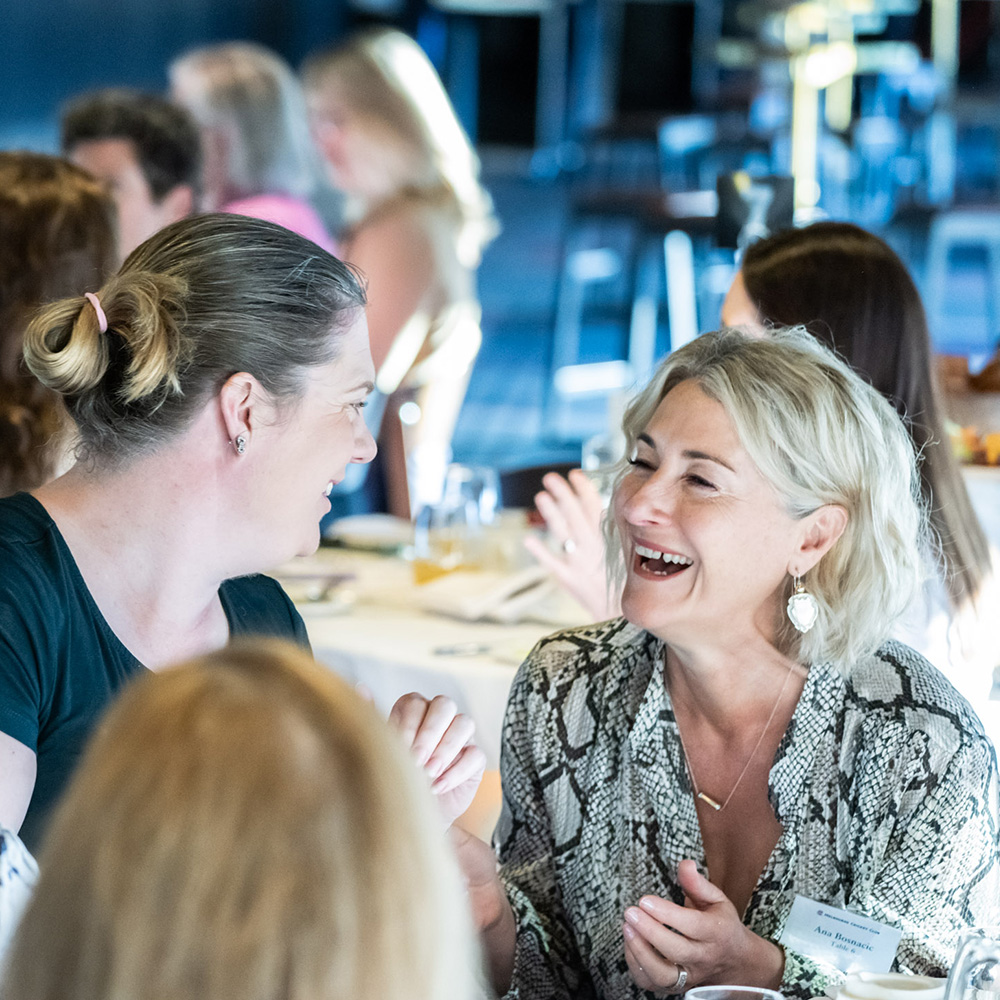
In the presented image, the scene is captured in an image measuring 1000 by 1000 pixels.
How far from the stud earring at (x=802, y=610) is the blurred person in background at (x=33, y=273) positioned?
4.75 ft

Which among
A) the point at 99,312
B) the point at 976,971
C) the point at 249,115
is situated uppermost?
the point at 249,115

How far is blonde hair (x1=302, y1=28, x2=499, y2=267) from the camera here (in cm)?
442

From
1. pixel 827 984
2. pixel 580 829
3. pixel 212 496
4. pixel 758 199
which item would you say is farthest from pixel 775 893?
pixel 758 199

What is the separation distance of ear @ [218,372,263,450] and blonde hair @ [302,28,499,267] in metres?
2.88

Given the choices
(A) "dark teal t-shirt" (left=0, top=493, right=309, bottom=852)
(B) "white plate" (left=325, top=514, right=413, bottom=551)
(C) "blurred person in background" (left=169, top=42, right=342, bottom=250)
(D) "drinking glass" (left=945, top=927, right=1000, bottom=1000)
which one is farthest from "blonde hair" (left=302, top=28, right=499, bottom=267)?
(D) "drinking glass" (left=945, top=927, right=1000, bottom=1000)

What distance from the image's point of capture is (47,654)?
5.19 feet

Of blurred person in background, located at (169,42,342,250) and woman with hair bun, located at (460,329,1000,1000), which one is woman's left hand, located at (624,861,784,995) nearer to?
woman with hair bun, located at (460,329,1000,1000)

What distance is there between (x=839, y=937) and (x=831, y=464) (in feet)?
2.13

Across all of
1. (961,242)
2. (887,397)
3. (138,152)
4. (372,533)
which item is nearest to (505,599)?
(372,533)

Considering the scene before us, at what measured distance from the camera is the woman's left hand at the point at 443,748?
157 cm

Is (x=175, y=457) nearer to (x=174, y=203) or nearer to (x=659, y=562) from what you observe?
(x=659, y=562)

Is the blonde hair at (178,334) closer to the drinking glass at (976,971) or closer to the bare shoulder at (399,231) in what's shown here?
the drinking glass at (976,971)

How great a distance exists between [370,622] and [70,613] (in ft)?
4.12

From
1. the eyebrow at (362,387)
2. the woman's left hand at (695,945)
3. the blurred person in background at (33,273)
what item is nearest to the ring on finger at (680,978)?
the woman's left hand at (695,945)
